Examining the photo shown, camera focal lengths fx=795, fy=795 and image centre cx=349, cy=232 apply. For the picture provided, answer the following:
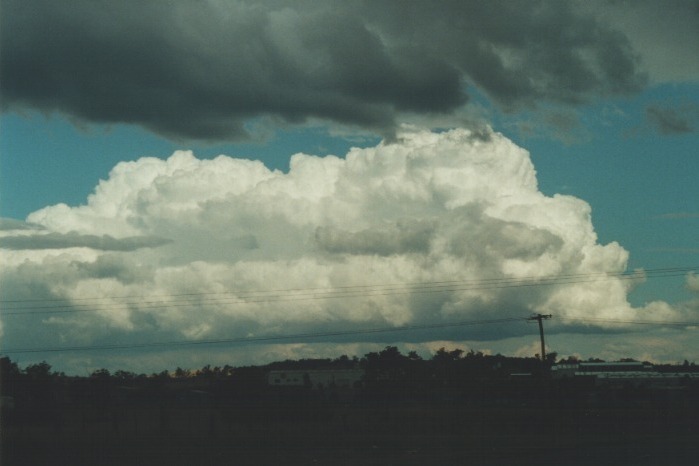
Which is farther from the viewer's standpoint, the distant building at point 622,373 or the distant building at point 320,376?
the distant building at point 320,376

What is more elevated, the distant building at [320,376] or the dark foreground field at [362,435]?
the distant building at [320,376]

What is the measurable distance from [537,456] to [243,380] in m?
37.8

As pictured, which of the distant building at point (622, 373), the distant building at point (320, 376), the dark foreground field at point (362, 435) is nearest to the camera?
the dark foreground field at point (362, 435)

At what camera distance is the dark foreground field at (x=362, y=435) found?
118ft

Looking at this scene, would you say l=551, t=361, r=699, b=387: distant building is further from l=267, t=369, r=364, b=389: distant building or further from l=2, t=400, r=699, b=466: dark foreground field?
l=2, t=400, r=699, b=466: dark foreground field

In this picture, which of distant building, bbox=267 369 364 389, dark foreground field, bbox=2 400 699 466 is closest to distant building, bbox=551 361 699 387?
distant building, bbox=267 369 364 389

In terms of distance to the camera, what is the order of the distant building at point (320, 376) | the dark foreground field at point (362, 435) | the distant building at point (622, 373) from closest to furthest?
the dark foreground field at point (362, 435), the distant building at point (622, 373), the distant building at point (320, 376)

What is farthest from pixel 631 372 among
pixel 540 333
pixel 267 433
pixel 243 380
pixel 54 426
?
pixel 54 426

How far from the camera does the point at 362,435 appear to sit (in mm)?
53844

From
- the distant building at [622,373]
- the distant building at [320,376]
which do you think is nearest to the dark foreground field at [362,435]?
the distant building at [622,373]

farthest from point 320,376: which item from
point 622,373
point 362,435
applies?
point 362,435

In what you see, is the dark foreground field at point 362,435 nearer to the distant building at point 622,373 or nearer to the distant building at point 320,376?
the distant building at point 622,373

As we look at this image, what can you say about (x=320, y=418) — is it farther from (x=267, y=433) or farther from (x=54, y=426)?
(x=54, y=426)

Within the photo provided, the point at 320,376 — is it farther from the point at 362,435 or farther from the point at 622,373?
the point at 362,435
